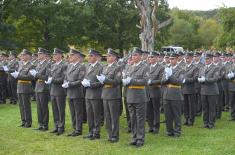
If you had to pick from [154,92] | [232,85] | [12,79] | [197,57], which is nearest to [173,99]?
[154,92]

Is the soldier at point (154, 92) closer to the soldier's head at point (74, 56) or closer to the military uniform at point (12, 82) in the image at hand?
the soldier's head at point (74, 56)

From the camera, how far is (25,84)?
1191 centimetres

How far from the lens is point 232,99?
44.5ft

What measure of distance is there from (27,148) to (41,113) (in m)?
2.08

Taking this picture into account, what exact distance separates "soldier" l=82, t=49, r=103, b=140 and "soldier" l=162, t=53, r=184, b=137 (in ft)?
5.13

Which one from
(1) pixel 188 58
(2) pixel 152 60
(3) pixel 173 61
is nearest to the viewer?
(2) pixel 152 60

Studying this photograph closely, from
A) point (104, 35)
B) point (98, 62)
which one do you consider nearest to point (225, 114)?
point (98, 62)

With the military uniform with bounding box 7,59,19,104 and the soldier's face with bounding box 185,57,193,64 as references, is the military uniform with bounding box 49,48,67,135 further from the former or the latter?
the military uniform with bounding box 7,59,19,104

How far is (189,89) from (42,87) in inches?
152

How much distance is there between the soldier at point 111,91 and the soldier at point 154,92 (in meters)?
1.13

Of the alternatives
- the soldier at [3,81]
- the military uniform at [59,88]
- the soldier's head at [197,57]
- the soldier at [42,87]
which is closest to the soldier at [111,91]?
the military uniform at [59,88]

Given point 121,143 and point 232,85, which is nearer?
point 121,143

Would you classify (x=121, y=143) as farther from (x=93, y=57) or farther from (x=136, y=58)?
(x=93, y=57)

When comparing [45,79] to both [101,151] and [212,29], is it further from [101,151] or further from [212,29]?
[212,29]
